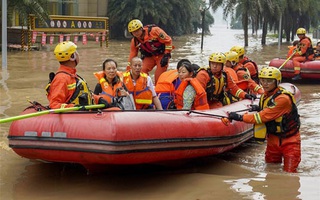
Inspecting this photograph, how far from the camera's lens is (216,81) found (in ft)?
26.1

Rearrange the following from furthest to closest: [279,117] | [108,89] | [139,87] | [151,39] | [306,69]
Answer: [306,69], [151,39], [139,87], [108,89], [279,117]

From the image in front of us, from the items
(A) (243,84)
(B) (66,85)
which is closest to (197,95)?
(B) (66,85)

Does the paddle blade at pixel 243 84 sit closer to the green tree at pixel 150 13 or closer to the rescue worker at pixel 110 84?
the rescue worker at pixel 110 84

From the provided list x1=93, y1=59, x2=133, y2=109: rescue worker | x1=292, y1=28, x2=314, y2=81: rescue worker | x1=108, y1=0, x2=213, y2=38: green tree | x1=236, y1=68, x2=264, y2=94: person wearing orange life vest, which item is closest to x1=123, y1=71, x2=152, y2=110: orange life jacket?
x1=93, y1=59, x2=133, y2=109: rescue worker

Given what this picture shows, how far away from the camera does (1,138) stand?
8.06 meters

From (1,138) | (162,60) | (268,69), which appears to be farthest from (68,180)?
(162,60)

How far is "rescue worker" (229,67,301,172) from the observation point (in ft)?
21.8

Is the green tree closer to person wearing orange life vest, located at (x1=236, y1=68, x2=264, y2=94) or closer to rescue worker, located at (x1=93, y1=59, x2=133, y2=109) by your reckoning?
person wearing orange life vest, located at (x1=236, y1=68, x2=264, y2=94)

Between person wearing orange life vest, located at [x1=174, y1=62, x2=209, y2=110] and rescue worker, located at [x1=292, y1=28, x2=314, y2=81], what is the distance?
340 inches

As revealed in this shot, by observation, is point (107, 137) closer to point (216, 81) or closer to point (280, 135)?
point (280, 135)

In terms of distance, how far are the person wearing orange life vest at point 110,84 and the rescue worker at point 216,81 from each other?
4.22ft

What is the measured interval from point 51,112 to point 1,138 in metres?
2.46

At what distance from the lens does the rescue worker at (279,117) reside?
666 cm

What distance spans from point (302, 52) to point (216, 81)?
8.22m
